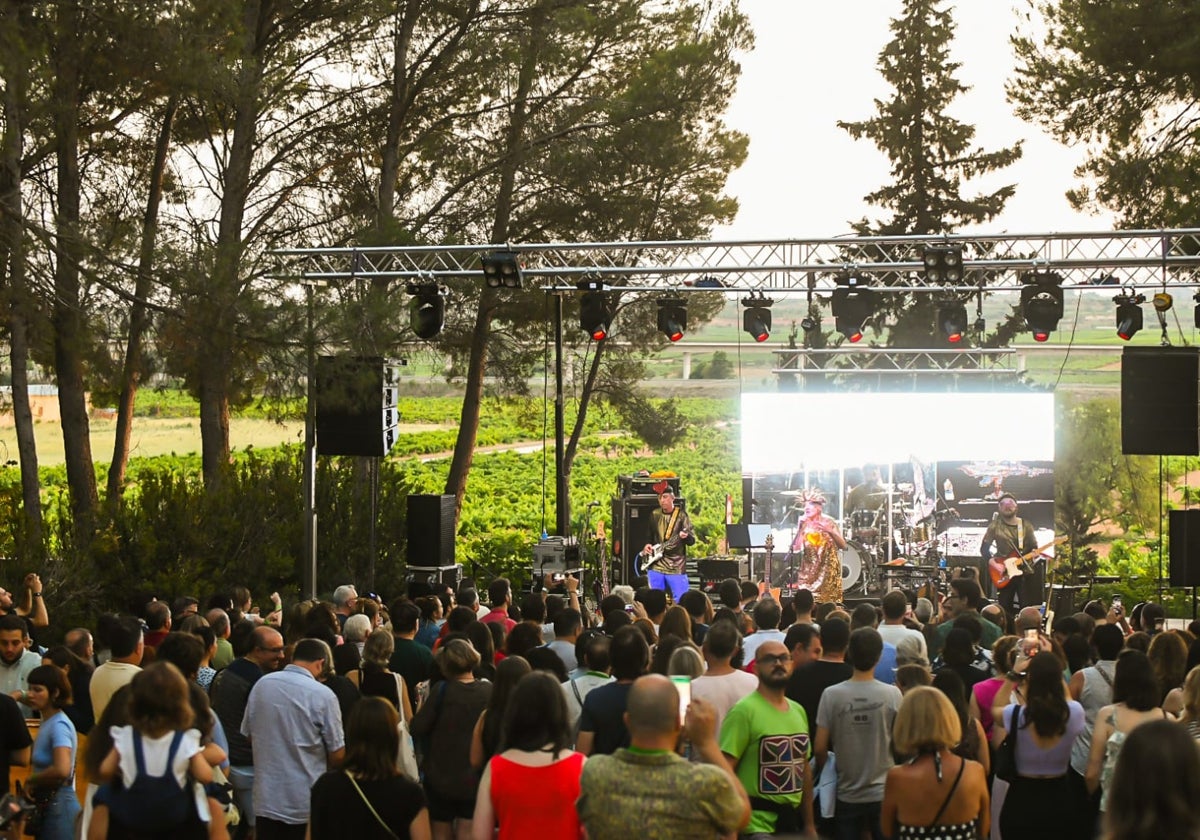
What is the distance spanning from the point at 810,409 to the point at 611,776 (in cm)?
1505

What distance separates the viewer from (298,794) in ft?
17.1

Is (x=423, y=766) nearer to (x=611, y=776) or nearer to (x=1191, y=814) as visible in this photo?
(x=611, y=776)

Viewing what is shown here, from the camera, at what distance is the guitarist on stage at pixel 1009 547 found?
57.1 ft

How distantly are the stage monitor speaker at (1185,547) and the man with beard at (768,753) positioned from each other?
36.7 feet

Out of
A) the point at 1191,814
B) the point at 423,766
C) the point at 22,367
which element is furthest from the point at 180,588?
the point at 1191,814

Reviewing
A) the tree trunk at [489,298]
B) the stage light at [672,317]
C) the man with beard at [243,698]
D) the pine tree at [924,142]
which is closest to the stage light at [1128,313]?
the stage light at [672,317]

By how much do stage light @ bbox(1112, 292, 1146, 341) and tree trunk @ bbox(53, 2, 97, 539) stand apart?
32.1 feet

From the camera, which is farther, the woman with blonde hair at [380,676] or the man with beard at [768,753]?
the woman with blonde hair at [380,676]

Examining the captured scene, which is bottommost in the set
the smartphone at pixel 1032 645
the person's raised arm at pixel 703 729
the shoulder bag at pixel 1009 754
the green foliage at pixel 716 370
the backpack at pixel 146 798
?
the shoulder bag at pixel 1009 754

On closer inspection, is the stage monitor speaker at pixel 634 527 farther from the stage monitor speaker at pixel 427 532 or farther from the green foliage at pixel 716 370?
the green foliage at pixel 716 370

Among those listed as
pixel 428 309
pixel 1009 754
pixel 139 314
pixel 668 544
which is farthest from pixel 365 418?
pixel 1009 754

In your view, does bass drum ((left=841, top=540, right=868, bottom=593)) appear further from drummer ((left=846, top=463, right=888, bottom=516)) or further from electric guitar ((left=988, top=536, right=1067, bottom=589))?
electric guitar ((left=988, top=536, right=1067, bottom=589))

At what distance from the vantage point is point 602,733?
5.17m

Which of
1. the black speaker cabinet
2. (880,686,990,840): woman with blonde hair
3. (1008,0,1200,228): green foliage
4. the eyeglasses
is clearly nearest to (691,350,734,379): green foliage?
(1008,0,1200,228): green foliage
